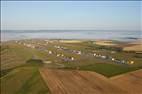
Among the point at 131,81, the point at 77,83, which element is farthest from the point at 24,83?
the point at 131,81

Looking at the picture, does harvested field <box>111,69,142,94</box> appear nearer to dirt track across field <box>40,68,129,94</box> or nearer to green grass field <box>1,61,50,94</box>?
dirt track across field <box>40,68,129,94</box>

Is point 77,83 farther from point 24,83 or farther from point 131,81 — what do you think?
point 24,83

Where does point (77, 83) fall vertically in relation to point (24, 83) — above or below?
above

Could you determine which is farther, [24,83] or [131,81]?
[24,83]

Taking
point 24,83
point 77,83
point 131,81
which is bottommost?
point 24,83

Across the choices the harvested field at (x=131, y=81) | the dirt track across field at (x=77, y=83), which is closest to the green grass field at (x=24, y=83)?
the dirt track across field at (x=77, y=83)

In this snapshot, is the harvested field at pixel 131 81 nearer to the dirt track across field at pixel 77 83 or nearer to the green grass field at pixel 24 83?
the dirt track across field at pixel 77 83
